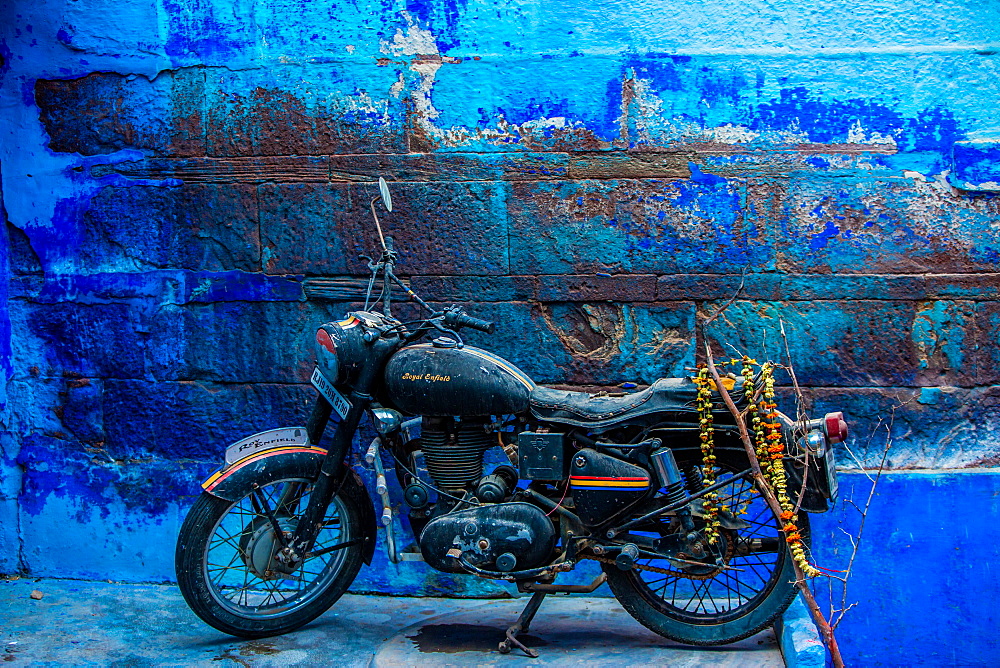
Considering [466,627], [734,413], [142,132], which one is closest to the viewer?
[734,413]

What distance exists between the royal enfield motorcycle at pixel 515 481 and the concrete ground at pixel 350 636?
4.9 inches

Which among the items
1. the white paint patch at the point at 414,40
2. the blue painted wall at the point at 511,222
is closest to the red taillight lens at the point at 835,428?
the blue painted wall at the point at 511,222

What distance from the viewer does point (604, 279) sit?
4324mm

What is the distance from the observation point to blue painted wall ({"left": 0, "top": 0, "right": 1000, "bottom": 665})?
4.21 m

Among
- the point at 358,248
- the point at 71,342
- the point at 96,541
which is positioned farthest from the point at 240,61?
the point at 96,541

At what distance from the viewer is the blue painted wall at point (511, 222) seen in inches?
166

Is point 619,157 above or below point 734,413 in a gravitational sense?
above

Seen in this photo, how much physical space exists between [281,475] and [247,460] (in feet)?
0.51

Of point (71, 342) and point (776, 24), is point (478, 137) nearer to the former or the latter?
point (776, 24)

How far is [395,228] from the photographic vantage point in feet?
14.5

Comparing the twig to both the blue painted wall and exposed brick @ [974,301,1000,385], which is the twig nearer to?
the blue painted wall

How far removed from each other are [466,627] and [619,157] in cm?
234

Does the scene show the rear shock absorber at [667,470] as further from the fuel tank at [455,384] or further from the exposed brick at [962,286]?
the exposed brick at [962,286]

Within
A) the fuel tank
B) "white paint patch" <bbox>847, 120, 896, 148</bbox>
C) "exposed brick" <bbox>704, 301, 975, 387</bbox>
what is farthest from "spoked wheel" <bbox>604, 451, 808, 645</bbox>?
"white paint patch" <bbox>847, 120, 896, 148</bbox>
